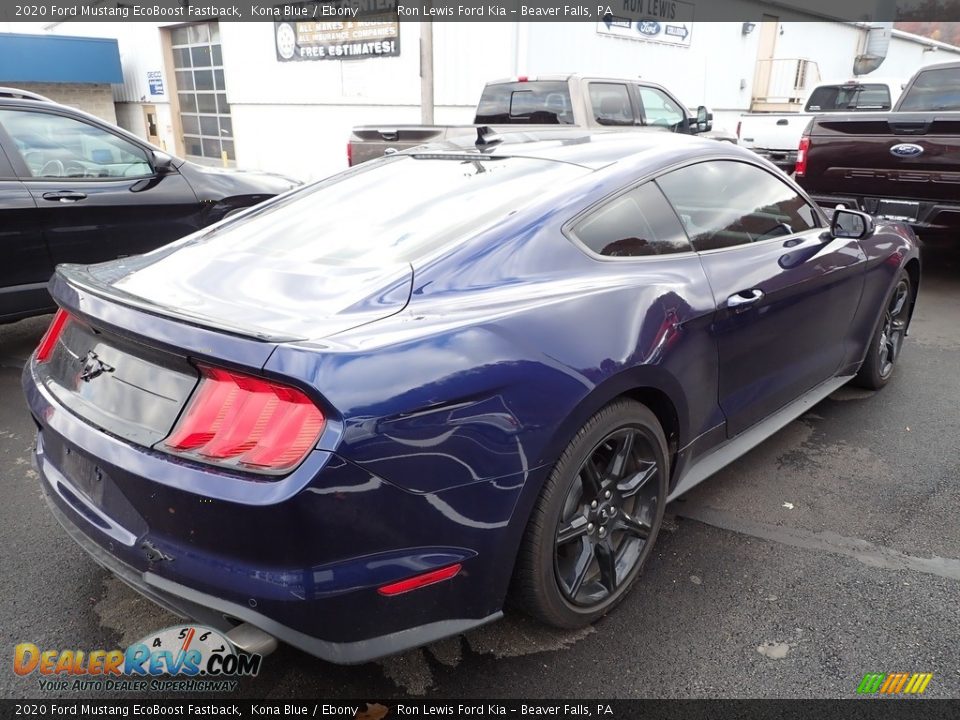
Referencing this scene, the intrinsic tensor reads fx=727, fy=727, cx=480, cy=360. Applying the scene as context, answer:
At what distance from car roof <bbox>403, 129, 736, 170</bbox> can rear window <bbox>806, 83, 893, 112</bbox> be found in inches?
483

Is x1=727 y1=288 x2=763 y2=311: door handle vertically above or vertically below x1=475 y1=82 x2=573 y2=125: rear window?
below

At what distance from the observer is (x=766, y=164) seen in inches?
137

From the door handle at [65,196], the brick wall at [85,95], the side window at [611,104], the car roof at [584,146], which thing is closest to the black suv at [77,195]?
the door handle at [65,196]

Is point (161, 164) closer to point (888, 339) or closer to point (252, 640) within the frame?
point (252, 640)

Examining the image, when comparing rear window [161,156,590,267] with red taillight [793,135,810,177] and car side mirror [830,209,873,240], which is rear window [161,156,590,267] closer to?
car side mirror [830,209,873,240]

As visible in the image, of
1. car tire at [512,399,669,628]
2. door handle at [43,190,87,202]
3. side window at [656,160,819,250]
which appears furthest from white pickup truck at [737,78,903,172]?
car tire at [512,399,669,628]

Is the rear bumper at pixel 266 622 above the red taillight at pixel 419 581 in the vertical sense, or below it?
below

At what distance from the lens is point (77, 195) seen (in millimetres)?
4969

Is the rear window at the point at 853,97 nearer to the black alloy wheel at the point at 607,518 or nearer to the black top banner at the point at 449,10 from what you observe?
the black top banner at the point at 449,10

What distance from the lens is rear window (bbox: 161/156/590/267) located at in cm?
243

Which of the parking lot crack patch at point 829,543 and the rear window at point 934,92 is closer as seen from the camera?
the parking lot crack patch at point 829,543

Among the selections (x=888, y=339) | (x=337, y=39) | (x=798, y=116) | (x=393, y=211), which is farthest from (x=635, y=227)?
(x=337, y=39)

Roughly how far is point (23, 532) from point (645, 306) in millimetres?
2679

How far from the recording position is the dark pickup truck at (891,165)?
6.23 m
